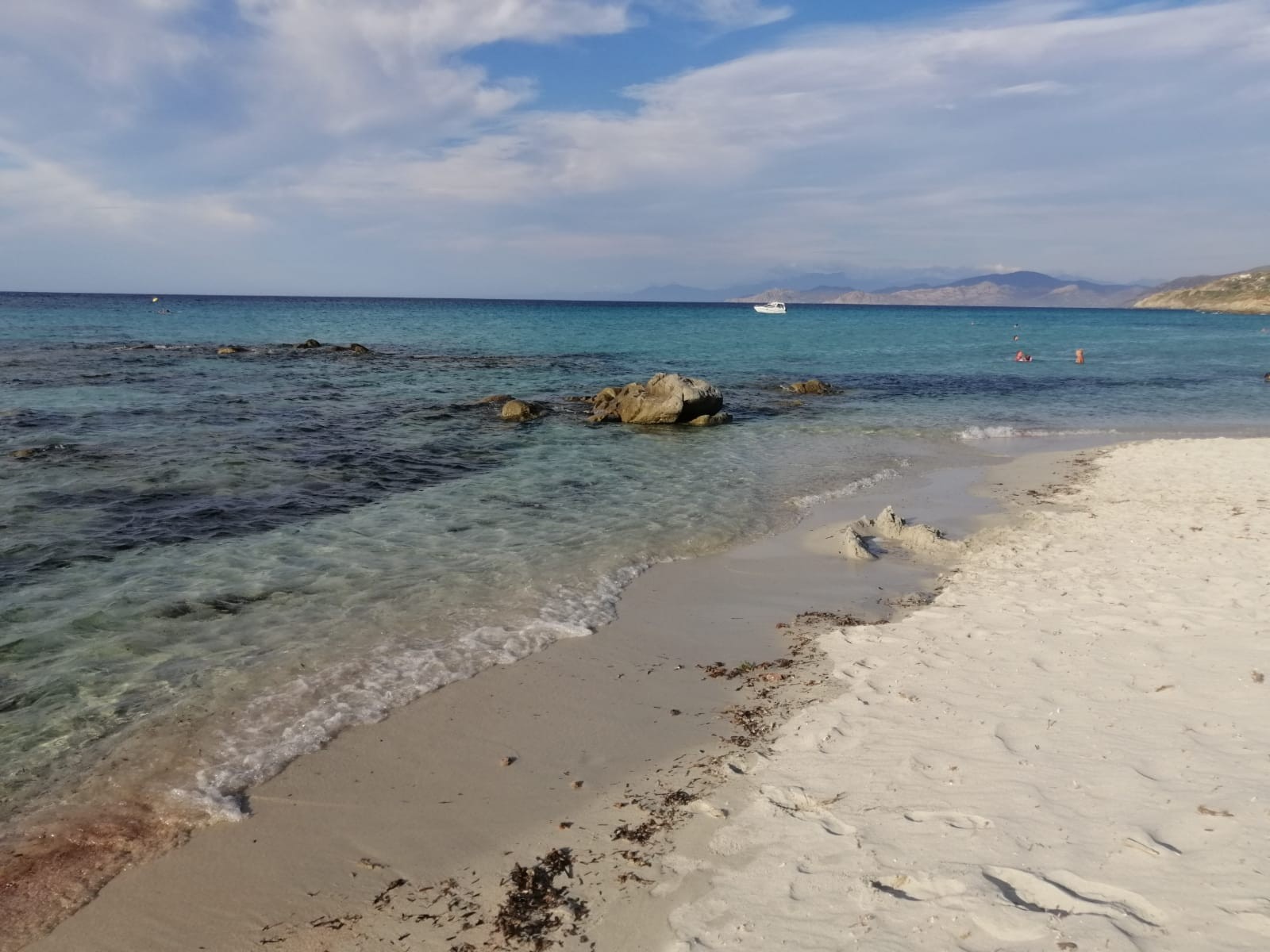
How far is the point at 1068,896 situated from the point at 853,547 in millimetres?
6569

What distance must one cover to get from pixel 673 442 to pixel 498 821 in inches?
552

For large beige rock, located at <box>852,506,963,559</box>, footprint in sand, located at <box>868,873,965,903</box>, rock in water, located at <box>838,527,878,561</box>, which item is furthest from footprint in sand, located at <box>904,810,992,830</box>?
large beige rock, located at <box>852,506,963,559</box>

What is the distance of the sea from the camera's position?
19.4ft

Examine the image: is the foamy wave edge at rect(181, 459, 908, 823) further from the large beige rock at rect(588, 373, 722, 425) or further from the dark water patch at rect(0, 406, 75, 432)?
the dark water patch at rect(0, 406, 75, 432)

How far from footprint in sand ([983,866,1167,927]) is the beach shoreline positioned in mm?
1894

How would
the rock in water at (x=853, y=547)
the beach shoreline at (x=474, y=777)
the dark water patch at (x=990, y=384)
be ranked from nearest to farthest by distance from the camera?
1. the beach shoreline at (x=474, y=777)
2. the rock in water at (x=853, y=547)
3. the dark water patch at (x=990, y=384)

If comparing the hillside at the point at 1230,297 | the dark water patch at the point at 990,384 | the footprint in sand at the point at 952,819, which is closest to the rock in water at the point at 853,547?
the footprint in sand at the point at 952,819

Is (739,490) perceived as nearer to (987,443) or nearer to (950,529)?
(950,529)

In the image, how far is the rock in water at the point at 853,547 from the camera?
32.4ft

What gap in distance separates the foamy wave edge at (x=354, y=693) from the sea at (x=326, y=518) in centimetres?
2

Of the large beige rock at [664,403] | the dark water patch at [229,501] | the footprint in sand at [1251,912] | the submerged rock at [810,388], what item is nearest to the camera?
the footprint in sand at [1251,912]

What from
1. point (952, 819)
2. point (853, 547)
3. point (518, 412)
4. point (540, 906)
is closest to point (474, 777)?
point (540, 906)

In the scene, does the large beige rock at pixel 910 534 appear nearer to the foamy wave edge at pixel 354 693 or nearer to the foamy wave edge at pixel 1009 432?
the foamy wave edge at pixel 354 693

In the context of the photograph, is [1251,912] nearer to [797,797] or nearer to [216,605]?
[797,797]
